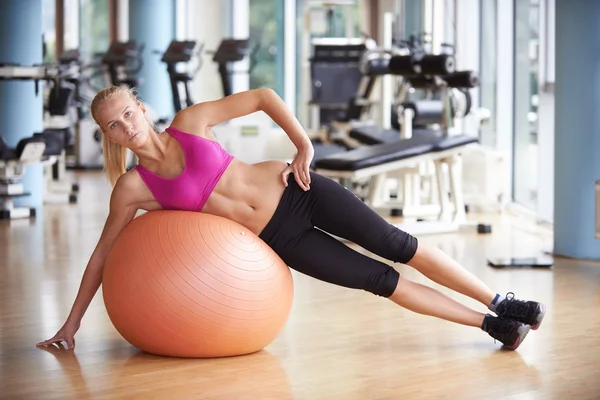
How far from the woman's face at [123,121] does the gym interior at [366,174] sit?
68 cm

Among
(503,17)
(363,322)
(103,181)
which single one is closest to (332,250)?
(363,322)

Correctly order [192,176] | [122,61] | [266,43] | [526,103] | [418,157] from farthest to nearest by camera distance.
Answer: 1. [266,43]
2. [122,61]
3. [526,103]
4. [418,157]
5. [192,176]

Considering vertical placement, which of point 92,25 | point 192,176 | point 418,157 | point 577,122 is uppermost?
point 92,25

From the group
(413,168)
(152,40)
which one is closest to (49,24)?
(152,40)

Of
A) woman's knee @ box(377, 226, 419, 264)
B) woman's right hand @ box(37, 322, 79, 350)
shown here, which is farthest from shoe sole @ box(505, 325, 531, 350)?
woman's right hand @ box(37, 322, 79, 350)

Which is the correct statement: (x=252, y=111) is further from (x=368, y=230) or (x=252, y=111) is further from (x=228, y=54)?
(x=228, y=54)

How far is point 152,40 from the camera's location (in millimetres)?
11508

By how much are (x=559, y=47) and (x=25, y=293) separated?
2.82 metres

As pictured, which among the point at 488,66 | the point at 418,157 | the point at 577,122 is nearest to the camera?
the point at 577,122

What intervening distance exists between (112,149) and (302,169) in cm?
58

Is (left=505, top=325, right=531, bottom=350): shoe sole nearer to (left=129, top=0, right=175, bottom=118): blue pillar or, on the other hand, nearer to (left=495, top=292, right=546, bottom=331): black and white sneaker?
(left=495, top=292, right=546, bottom=331): black and white sneaker

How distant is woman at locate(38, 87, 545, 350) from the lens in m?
2.98

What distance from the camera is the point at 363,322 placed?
359 cm

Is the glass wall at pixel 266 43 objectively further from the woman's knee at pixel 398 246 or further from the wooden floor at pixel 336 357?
the woman's knee at pixel 398 246
